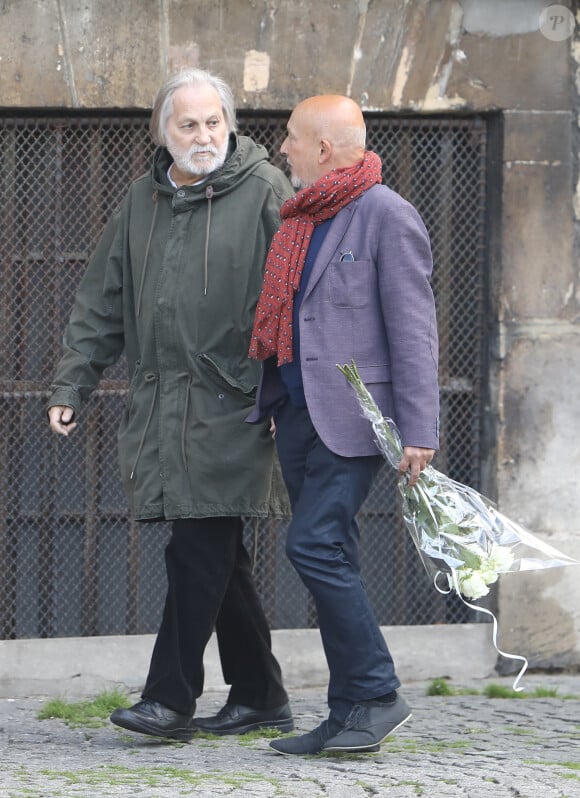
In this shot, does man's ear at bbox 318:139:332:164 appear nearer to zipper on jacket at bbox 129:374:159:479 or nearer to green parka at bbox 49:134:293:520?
green parka at bbox 49:134:293:520

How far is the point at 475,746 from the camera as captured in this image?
4.62 m

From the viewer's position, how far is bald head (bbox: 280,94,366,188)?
4.36 m

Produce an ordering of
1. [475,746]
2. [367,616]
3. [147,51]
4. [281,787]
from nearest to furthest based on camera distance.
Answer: [281,787] → [367,616] → [475,746] → [147,51]

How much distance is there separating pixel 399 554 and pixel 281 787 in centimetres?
235

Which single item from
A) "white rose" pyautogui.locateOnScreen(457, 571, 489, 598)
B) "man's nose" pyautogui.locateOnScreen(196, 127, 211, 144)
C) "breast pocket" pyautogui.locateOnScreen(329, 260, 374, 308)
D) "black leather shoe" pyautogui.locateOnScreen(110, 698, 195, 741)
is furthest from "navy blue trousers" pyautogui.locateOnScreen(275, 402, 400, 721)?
"man's nose" pyautogui.locateOnScreen(196, 127, 211, 144)

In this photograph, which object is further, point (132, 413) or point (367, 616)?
point (132, 413)

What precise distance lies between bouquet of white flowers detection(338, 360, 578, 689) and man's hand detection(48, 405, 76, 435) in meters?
1.00

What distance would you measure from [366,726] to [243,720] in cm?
75

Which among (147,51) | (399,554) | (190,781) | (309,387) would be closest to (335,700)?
(190,781)

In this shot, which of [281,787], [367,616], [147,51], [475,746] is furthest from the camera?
[147,51]

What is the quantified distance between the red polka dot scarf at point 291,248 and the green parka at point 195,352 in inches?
11.0

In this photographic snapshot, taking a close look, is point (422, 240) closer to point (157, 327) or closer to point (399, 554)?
point (157, 327)

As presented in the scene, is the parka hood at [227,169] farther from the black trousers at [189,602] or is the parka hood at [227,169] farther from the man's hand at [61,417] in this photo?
the black trousers at [189,602]

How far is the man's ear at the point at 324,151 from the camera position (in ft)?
14.3
